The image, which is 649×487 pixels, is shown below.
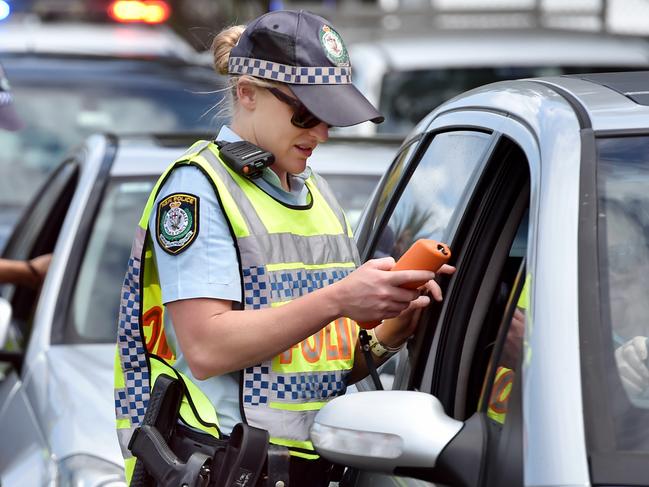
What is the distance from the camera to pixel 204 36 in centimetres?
346

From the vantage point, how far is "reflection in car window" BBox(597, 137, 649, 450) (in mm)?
Answer: 2205

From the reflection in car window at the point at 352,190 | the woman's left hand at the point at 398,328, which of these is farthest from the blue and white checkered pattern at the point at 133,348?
the reflection in car window at the point at 352,190

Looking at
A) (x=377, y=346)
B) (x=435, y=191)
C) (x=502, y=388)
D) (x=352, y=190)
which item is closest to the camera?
(x=502, y=388)

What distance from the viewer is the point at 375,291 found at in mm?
2580

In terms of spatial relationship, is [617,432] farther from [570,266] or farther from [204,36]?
[204,36]

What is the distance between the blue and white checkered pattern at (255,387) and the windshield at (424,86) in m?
5.47

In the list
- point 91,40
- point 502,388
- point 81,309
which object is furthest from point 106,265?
point 91,40

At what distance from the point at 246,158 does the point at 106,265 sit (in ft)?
7.61

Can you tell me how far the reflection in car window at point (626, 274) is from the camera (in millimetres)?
2205

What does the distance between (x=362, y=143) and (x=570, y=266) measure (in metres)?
3.51

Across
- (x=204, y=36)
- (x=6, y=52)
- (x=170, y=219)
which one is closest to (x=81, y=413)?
(x=204, y=36)

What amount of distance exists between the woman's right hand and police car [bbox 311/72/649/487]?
0.16 meters

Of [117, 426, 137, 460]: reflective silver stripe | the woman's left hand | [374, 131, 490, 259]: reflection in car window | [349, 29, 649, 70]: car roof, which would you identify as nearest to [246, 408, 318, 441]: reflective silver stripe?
the woman's left hand

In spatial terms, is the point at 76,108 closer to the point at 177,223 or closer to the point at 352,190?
the point at 352,190
